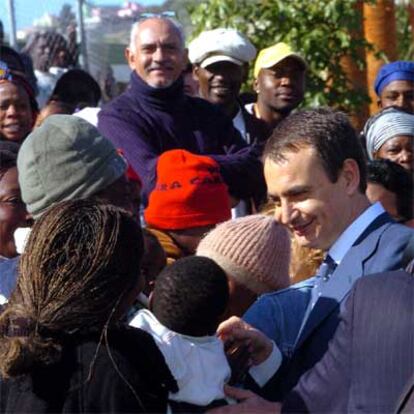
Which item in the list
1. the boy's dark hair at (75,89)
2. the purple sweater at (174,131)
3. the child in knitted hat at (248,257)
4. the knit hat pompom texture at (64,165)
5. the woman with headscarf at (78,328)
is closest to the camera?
the woman with headscarf at (78,328)

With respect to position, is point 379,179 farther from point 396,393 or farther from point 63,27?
point 63,27

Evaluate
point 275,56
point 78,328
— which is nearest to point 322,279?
point 78,328

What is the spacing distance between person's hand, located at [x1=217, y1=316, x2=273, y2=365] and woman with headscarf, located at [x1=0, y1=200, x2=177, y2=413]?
0.42 m

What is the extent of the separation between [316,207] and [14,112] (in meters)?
3.16

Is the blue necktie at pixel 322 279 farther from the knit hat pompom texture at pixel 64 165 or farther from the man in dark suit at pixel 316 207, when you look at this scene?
the knit hat pompom texture at pixel 64 165

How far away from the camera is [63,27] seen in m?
10.0

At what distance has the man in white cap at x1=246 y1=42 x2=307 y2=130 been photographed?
21.9ft

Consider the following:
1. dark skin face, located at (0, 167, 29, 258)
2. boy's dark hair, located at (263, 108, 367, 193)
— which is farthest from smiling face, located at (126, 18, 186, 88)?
boy's dark hair, located at (263, 108, 367, 193)

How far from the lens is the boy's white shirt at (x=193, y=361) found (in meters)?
2.72

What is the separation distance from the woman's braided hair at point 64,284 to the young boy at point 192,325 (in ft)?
1.15

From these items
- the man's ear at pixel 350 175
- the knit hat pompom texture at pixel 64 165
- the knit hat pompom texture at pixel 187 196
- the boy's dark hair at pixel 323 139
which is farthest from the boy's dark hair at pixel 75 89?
the man's ear at pixel 350 175

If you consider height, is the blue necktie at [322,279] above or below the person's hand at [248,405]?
above

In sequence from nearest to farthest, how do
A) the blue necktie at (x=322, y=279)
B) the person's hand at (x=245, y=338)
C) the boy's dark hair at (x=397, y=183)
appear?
the person's hand at (x=245, y=338) < the blue necktie at (x=322, y=279) < the boy's dark hair at (x=397, y=183)

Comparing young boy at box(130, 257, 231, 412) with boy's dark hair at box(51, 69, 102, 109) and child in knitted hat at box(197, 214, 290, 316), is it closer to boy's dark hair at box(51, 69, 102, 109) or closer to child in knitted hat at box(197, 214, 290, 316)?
child in knitted hat at box(197, 214, 290, 316)
